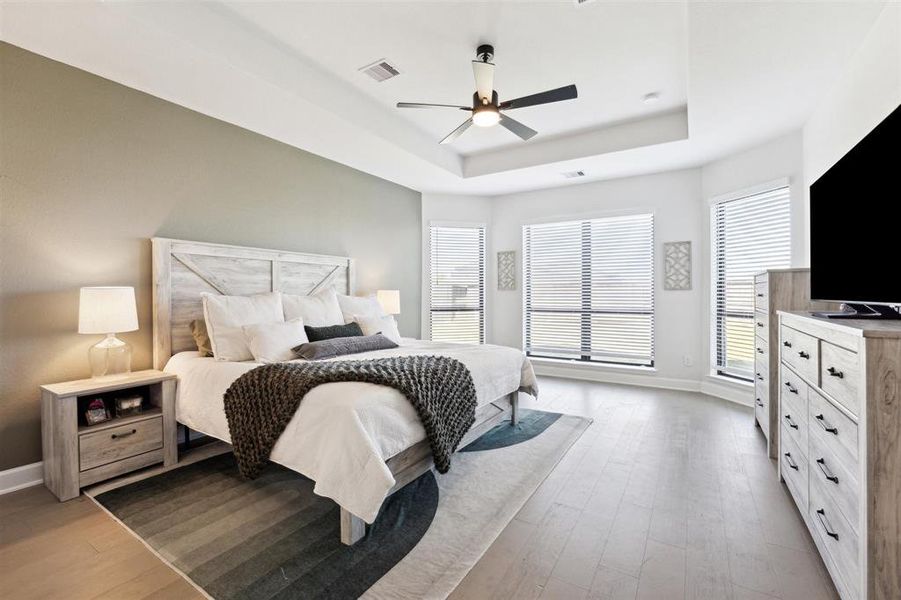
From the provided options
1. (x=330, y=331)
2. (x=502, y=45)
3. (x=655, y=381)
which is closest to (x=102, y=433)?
(x=330, y=331)

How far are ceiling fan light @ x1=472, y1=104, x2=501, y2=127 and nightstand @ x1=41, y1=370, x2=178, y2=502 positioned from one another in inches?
113

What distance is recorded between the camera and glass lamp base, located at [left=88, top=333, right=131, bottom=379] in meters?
2.71

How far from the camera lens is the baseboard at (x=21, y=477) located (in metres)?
2.48

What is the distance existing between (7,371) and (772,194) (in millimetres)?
6356

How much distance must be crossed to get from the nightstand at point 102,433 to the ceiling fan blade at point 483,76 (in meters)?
2.98

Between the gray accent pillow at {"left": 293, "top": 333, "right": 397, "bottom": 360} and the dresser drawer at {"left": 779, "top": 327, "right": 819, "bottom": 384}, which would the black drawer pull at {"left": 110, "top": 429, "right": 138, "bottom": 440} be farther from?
the dresser drawer at {"left": 779, "top": 327, "right": 819, "bottom": 384}

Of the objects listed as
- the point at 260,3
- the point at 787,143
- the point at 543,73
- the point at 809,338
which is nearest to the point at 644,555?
the point at 809,338

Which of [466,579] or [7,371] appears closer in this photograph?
[466,579]

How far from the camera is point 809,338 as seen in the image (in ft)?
6.37

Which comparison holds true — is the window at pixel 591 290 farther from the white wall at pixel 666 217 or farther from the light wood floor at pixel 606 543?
the light wood floor at pixel 606 543

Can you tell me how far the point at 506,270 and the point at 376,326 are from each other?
9.75 ft

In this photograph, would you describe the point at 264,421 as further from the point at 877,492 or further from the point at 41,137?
the point at 877,492

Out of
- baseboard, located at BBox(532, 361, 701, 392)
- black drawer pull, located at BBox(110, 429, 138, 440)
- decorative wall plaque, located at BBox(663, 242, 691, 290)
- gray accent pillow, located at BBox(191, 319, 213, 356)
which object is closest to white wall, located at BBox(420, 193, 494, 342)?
baseboard, located at BBox(532, 361, 701, 392)

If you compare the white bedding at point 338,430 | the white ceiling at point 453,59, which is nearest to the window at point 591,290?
the white ceiling at point 453,59
